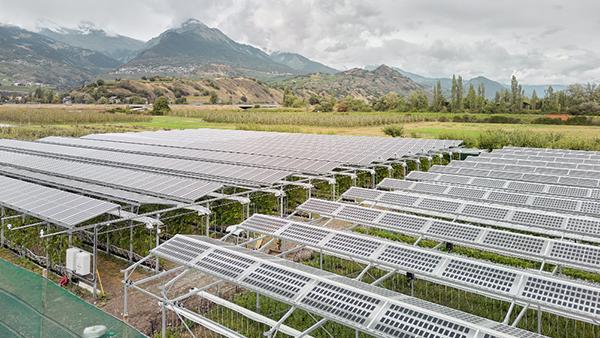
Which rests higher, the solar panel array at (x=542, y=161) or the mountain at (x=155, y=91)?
the mountain at (x=155, y=91)

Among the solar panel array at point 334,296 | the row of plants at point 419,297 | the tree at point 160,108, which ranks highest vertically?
the tree at point 160,108

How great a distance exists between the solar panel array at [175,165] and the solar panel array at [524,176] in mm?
9170

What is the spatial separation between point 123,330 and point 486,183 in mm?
16966

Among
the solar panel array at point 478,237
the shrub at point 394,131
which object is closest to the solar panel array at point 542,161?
the solar panel array at point 478,237

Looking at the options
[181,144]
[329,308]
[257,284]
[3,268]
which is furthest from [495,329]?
[181,144]

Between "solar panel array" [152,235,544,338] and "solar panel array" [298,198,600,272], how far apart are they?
2991mm

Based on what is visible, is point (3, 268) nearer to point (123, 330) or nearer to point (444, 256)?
point (123, 330)

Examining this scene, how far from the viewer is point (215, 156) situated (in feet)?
87.9

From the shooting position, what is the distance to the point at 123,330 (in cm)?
744

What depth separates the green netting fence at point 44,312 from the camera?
7.70 metres

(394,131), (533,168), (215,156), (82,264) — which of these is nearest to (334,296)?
(82,264)

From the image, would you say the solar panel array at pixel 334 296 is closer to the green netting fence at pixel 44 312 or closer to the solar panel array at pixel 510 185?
the green netting fence at pixel 44 312

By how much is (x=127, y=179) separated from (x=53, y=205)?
4.73 m

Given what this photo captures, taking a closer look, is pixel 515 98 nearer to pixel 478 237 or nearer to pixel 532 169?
pixel 532 169
